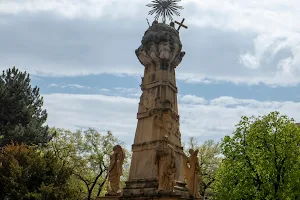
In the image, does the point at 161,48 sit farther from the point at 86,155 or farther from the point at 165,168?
the point at 86,155

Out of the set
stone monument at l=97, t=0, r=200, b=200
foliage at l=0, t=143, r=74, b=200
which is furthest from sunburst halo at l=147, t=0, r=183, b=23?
foliage at l=0, t=143, r=74, b=200

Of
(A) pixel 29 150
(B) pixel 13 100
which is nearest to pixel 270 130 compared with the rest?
(A) pixel 29 150

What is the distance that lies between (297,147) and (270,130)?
1.59 meters

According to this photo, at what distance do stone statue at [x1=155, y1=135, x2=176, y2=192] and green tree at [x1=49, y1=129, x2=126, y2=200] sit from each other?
17619 millimetres

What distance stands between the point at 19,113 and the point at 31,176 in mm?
7468

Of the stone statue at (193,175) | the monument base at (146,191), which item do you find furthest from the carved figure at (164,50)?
the monument base at (146,191)

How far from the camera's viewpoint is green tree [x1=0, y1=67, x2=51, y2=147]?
24828mm

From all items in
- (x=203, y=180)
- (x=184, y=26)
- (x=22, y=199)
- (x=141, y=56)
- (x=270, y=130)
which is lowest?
(x=22, y=199)

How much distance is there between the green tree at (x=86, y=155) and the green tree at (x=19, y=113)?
4808mm

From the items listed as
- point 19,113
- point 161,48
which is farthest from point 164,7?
point 19,113

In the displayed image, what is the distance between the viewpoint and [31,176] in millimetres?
19641

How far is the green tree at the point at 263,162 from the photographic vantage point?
1706 cm

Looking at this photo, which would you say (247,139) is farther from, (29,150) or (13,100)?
(13,100)

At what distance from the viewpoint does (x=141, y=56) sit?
16.5 metres
